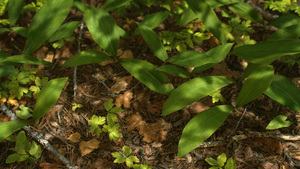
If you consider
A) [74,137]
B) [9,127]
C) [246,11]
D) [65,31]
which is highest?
[65,31]

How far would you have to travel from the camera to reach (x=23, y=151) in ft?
6.86

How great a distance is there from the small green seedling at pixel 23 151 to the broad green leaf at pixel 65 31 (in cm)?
64

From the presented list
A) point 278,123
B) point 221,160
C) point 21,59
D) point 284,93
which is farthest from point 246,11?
point 21,59

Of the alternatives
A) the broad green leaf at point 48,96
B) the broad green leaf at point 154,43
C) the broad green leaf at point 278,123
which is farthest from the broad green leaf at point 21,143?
the broad green leaf at point 278,123

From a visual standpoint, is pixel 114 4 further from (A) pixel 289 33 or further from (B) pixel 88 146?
(A) pixel 289 33

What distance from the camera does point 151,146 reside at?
2.17m

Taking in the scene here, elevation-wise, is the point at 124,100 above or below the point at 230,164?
above

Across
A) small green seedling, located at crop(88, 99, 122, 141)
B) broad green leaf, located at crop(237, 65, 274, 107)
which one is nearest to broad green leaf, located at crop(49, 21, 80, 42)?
small green seedling, located at crop(88, 99, 122, 141)

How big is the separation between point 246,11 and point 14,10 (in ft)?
4.72

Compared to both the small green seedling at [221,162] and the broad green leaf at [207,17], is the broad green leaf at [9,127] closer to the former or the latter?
the small green seedling at [221,162]

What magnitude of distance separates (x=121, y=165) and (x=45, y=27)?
92 centimetres

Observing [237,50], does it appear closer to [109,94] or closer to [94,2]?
[109,94]

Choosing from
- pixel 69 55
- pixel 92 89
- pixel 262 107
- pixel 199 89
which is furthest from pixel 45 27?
pixel 262 107

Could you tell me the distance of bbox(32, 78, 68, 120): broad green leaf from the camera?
2.16 m
